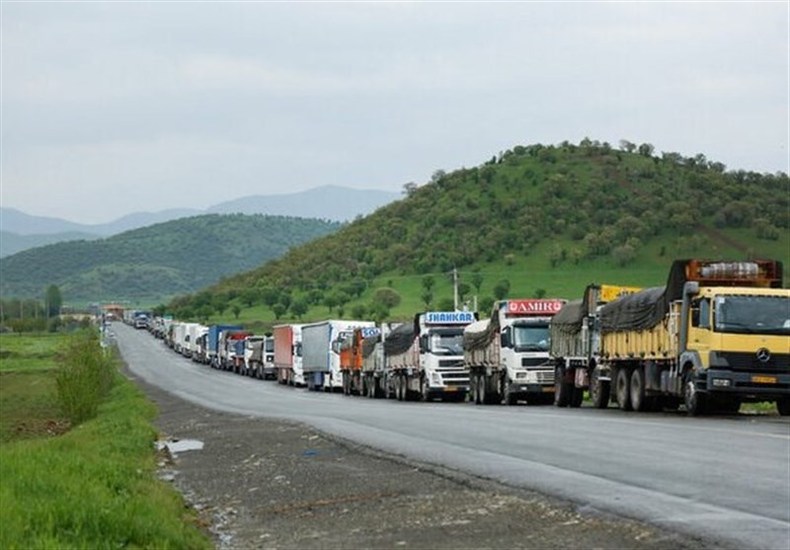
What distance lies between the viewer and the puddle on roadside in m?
29.6

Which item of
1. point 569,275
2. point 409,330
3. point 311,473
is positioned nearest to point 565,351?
point 409,330

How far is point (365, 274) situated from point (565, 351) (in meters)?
116

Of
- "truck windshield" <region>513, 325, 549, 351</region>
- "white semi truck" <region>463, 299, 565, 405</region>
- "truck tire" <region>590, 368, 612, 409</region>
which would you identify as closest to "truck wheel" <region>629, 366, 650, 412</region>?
"truck tire" <region>590, 368, 612, 409</region>

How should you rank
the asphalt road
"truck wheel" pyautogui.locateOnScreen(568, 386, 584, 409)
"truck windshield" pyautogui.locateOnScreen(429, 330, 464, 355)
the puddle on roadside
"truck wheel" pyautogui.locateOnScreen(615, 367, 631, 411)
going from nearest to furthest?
the asphalt road < the puddle on roadside < "truck wheel" pyautogui.locateOnScreen(615, 367, 631, 411) < "truck wheel" pyautogui.locateOnScreen(568, 386, 584, 409) < "truck windshield" pyautogui.locateOnScreen(429, 330, 464, 355)

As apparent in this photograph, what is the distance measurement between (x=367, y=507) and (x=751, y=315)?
53.3ft

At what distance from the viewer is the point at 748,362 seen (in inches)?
1216

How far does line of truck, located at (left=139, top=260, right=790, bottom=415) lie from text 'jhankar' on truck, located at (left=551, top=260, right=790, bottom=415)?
0.08 feet

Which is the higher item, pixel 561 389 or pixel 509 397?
pixel 561 389

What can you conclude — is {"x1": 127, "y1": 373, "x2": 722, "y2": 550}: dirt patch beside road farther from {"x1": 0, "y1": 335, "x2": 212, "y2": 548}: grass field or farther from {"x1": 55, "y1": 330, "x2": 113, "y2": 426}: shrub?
{"x1": 55, "y1": 330, "x2": 113, "y2": 426}: shrub

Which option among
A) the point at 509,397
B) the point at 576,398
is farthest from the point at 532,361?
the point at 576,398

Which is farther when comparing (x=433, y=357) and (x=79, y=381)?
(x=433, y=357)

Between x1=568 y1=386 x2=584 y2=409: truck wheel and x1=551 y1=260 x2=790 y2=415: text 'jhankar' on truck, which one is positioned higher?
x1=551 y1=260 x2=790 y2=415: text 'jhankar' on truck

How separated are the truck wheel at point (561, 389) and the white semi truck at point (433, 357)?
32.7 ft

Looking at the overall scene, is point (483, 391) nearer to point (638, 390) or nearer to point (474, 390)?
point (474, 390)
